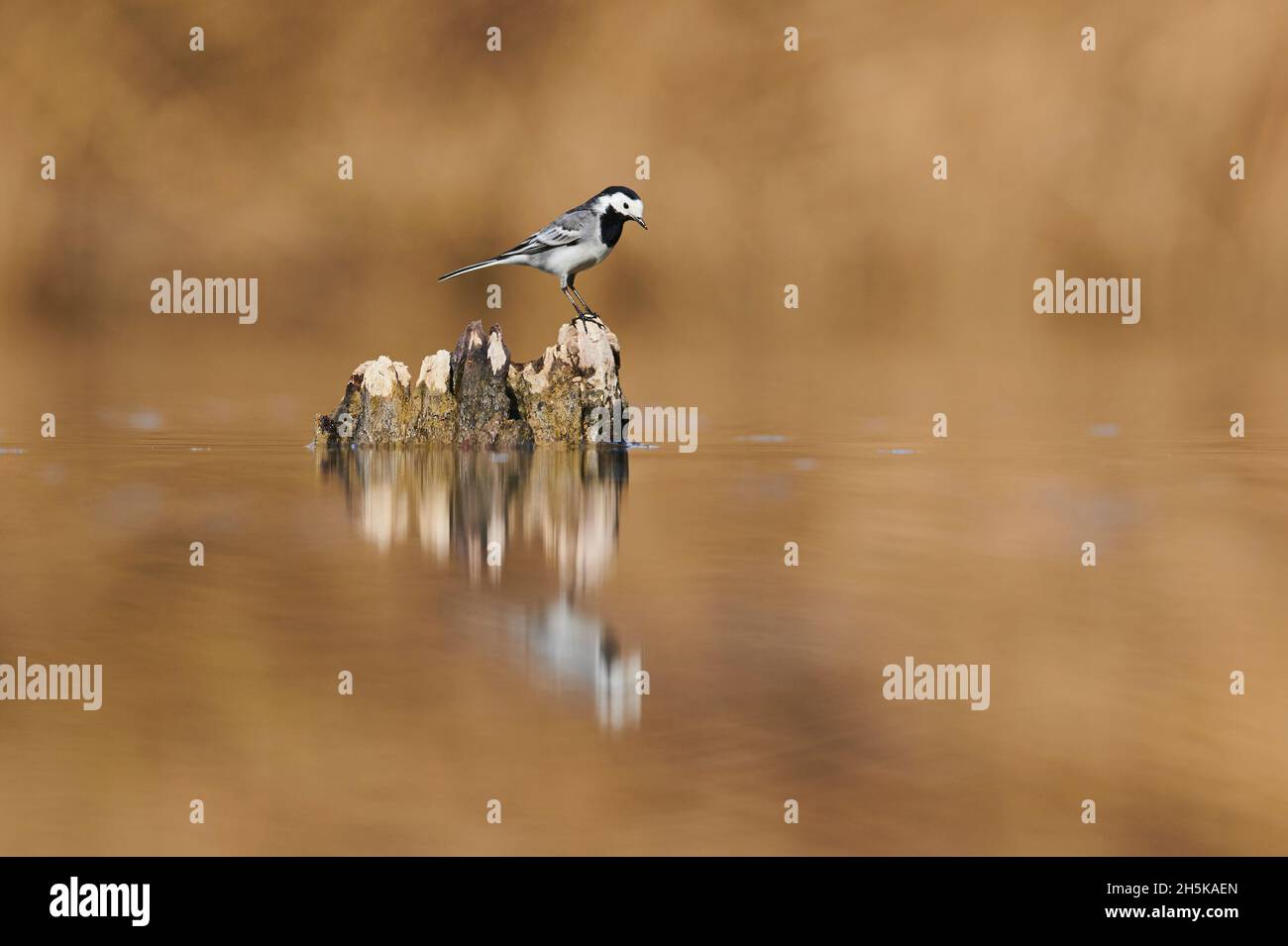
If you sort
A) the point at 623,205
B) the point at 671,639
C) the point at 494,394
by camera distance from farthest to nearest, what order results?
the point at 494,394 → the point at 623,205 → the point at 671,639

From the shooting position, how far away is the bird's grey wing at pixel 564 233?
12070 mm

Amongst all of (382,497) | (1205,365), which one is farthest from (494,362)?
(1205,365)

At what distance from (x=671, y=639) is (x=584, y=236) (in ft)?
18.5

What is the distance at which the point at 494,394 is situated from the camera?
478 inches

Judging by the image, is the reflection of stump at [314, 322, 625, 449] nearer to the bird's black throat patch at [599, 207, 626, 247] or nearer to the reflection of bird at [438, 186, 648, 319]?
the reflection of bird at [438, 186, 648, 319]

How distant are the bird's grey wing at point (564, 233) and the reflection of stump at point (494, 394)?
21.9 inches

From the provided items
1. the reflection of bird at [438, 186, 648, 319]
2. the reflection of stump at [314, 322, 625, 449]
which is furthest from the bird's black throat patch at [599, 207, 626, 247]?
the reflection of stump at [314, 322, 625, 449]

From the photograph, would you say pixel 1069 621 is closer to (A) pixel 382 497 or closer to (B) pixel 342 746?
(B) pixel 342 746

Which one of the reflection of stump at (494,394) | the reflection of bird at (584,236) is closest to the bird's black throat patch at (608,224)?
the reflection of bird at (584,236)

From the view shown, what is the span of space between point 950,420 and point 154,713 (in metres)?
9.33

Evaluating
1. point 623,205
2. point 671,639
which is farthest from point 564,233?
point 671,639

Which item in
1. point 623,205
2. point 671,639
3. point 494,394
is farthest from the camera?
point 494,394

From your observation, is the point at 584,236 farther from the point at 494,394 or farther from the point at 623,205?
the point at 494,394

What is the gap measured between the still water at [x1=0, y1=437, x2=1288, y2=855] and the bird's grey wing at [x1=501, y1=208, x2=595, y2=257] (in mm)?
1593
